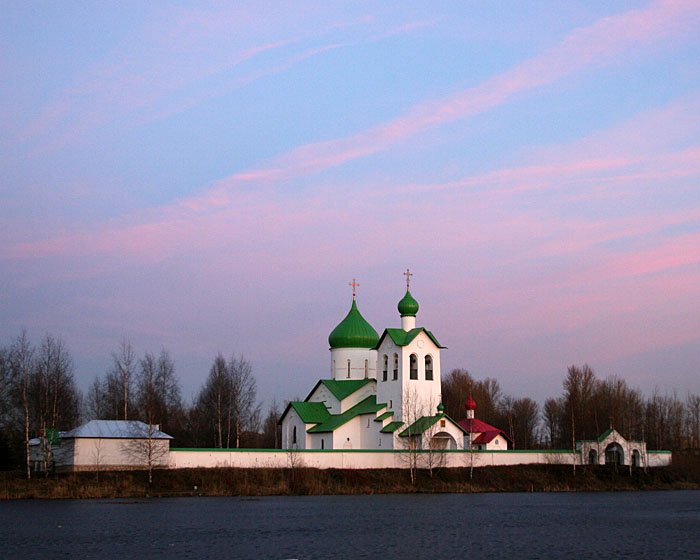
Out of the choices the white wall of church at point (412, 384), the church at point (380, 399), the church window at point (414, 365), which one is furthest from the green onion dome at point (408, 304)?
the church window at point (414, 365)

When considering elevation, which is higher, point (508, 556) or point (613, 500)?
point (508, 556)

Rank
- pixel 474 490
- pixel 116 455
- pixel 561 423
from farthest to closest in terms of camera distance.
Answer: pixel 561 423 < pixel 474 490 < pixel 116 455

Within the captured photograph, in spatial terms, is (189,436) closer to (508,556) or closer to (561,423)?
(561,423)

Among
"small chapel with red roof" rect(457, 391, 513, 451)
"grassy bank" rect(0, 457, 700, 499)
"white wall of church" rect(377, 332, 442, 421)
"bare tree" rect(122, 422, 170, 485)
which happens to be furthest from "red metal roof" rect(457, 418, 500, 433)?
"bare tree" rect(122, 422, 170, 485)

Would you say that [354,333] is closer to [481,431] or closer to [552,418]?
[481,431]

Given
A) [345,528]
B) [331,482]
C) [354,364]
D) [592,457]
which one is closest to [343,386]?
[354,364]

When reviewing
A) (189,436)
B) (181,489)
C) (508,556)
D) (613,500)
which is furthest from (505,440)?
(508,556)

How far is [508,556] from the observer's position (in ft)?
76.0

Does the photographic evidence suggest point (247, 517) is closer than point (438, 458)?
Yes

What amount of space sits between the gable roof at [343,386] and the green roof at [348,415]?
1.12 m

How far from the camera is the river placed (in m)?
23.9

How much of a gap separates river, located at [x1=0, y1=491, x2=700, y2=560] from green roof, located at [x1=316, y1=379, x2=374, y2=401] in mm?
20241

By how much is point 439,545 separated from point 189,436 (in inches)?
2210

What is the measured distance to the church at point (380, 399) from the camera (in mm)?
59406
